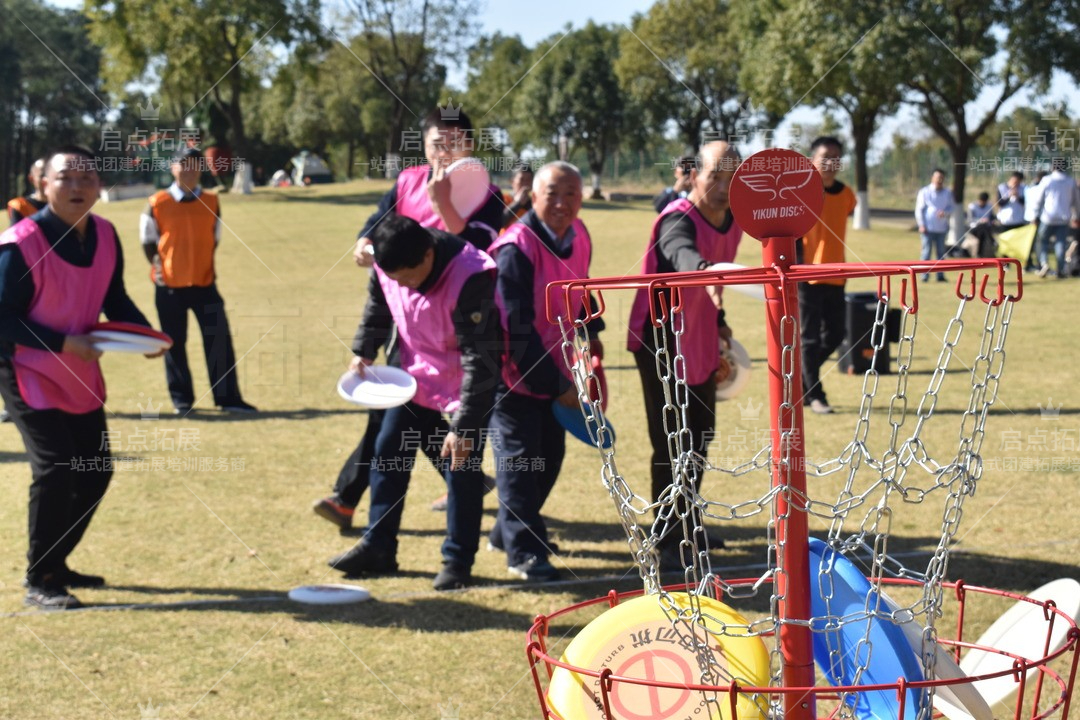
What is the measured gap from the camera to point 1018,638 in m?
2.97

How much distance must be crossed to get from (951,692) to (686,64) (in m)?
39.3

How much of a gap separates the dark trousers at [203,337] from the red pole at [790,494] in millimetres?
8064

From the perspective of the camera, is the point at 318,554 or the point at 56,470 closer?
the point at 56,470

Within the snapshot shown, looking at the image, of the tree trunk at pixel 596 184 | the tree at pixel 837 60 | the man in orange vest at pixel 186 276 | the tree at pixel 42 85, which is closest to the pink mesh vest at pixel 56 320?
the man in orange vest at pixel 186 276

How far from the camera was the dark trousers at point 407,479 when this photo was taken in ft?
17.0

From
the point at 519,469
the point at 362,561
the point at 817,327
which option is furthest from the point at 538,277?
the point at 817,327

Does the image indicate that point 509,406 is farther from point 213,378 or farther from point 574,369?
point 213,378

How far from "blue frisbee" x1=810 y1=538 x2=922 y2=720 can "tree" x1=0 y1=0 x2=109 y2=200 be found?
43.0 meters

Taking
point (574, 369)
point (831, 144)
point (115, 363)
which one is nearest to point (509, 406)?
point (574, 369)

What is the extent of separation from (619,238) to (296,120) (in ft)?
108
